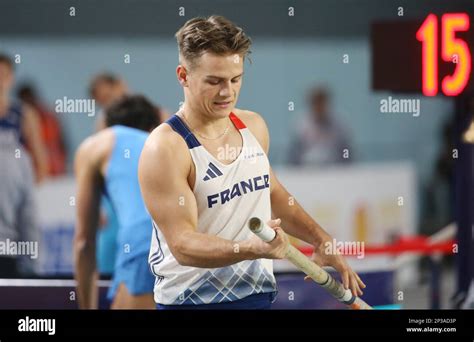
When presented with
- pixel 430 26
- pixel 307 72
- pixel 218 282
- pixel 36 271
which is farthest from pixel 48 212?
pixel 430 26

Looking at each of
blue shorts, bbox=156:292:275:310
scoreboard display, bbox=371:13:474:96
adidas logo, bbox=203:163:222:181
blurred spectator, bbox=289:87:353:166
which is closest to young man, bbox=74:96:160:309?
blue shorts, bbox=156:292:275:310

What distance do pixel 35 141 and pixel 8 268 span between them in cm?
54

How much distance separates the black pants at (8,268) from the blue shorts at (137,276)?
0.44 metres

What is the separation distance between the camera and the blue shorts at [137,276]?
5.23 meters

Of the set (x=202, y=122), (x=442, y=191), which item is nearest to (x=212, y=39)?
(x=202, y=122)

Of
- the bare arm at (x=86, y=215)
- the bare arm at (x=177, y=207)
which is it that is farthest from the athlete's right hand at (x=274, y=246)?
the bare arm at (x=86, y=215)

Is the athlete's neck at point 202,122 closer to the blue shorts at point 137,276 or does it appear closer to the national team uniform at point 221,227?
the national team uniform at point 221,227

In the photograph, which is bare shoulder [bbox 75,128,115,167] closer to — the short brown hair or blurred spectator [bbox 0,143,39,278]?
blurred spectator [bbox 0,143,39,278]

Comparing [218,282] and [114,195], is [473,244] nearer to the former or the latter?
[218,282]

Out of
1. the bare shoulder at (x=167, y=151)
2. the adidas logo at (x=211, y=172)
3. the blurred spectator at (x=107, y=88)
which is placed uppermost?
the blurred spectator at (x=107, y=88)

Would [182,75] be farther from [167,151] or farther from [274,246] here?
[274,246]

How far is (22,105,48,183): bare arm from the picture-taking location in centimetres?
530

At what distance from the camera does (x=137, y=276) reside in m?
5.25

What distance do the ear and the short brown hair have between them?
0.04 meters
